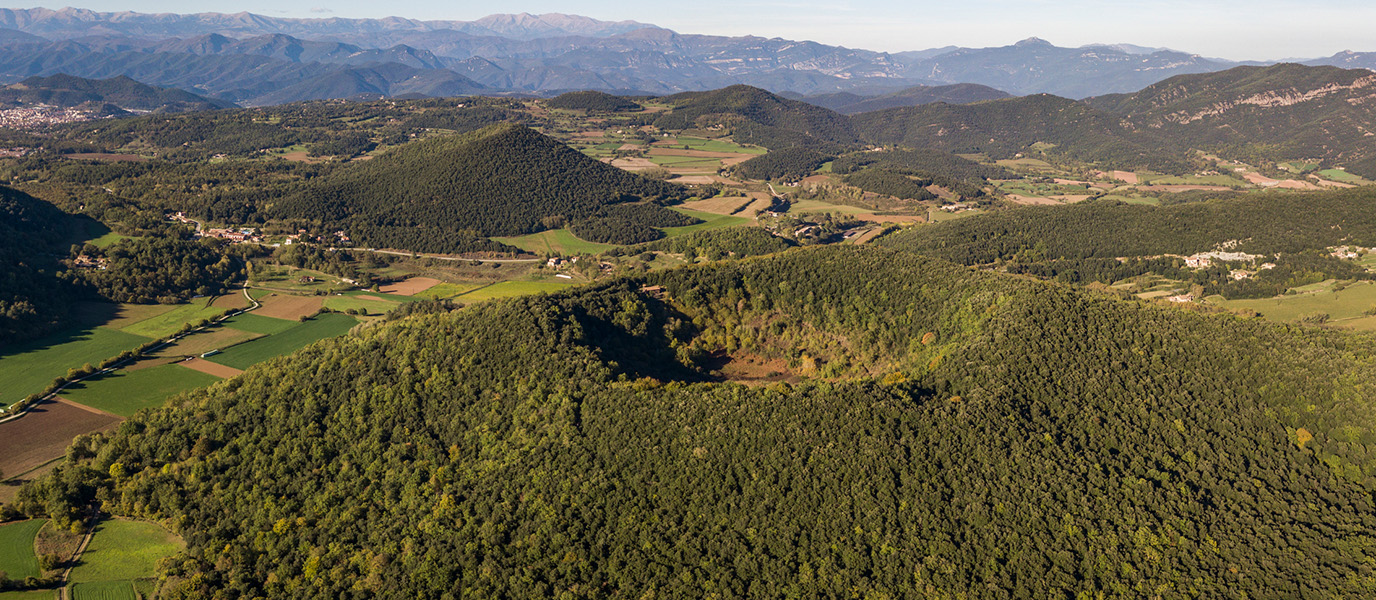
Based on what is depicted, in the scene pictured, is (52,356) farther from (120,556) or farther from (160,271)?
(120,556)

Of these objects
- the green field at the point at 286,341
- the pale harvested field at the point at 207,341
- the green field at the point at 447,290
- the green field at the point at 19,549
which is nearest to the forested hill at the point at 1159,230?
the green field at the point at 447,290

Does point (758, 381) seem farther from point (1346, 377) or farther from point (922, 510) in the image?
point (1346, 377)

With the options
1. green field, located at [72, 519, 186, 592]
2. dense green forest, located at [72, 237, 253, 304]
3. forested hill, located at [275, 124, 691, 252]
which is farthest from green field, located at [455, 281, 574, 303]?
green field, located at [72, 519, 186, 592]

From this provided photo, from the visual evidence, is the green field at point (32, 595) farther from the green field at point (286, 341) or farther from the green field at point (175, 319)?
the green field at point (175, 319)

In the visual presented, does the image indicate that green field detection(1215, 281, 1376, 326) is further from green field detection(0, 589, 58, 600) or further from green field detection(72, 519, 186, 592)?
green field detection(0, 589, 58, 600)

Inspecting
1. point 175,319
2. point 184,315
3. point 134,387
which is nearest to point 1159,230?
point 134,387

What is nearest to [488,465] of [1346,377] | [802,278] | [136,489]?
[136,489]
